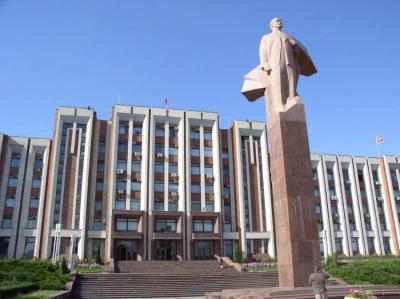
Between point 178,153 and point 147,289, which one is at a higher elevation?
point 178,153

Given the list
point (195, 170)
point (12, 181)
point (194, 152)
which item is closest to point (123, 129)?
point (194, 152)

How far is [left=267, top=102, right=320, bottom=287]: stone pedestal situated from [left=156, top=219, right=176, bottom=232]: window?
967 inches

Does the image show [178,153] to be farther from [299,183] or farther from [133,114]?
[299,183]

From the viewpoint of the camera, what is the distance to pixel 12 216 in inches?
1375

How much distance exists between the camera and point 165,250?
117 feet

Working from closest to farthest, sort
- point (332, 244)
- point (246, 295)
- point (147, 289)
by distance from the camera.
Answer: point (246, 295), point (147, 289), point (332, 244)

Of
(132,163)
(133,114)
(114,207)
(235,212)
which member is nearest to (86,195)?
(114,207)

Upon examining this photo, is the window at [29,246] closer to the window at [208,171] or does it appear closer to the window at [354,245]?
the window at [208,171]

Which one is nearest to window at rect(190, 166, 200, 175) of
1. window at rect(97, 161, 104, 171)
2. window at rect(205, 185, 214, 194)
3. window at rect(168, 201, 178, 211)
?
window at rect(205, 185, 214, 194)

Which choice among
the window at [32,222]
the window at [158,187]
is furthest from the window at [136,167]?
the window at [32,222]

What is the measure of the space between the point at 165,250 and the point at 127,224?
4.37 meters

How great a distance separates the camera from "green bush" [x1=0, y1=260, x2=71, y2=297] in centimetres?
1762

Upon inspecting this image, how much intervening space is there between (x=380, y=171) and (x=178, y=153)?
91.7 ft

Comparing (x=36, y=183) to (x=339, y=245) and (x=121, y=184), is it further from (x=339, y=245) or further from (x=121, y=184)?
(x=339, y=245)
